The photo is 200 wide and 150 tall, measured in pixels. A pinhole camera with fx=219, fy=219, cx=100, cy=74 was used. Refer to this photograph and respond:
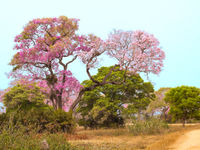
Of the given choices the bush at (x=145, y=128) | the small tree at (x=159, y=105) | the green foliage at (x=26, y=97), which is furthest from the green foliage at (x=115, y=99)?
the small tree at (x=159, y=105)

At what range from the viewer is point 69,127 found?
1634 cm

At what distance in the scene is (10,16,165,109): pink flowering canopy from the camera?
57.5 feet

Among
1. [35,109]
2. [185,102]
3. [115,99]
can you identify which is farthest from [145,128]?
[35,109]

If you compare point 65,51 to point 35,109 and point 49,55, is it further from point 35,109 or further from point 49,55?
point 35,109

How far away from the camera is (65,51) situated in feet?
62.5

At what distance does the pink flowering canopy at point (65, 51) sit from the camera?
17.5 meters

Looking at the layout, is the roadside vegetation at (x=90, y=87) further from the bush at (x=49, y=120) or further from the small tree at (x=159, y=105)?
the small tree at (x=159, y=105)

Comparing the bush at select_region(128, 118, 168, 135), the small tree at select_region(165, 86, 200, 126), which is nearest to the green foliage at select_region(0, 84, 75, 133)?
the bush at select_region(128, 118, 168, 135)

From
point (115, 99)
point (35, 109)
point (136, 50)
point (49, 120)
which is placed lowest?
point (49, 120)

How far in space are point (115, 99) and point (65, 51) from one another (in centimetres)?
644

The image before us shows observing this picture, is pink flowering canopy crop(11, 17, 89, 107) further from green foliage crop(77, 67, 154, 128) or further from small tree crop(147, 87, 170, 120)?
small tree crop(147, 87, 170, 120)

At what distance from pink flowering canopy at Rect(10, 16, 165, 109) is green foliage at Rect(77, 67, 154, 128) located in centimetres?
192

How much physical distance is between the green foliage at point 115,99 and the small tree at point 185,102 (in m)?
2.47

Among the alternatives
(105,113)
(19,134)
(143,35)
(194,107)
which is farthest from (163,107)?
(19,134)
